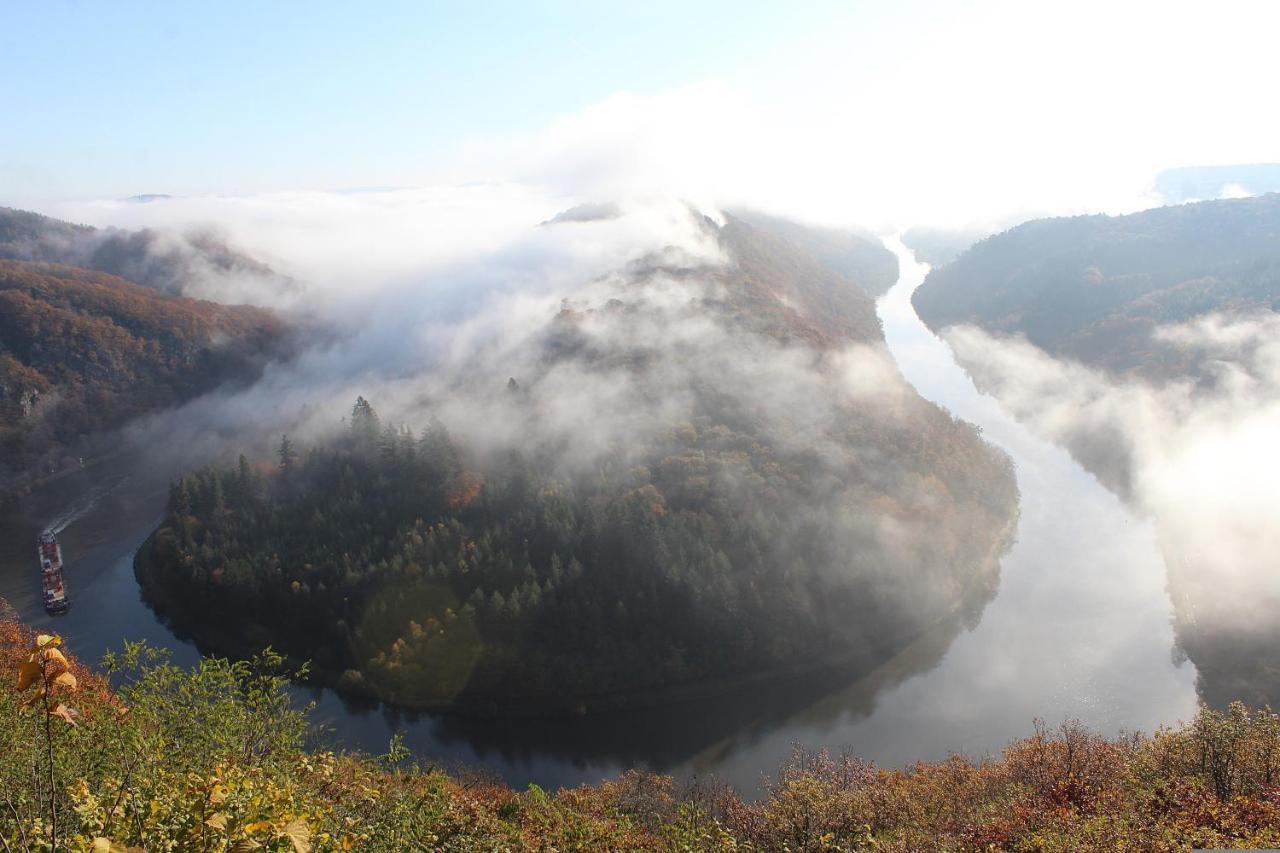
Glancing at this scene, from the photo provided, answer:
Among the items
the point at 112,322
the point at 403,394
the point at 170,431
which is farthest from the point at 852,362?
the point at 112,322

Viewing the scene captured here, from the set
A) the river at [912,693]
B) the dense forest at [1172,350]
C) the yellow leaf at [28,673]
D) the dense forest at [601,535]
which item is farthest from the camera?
the dense forest at [1172,350]

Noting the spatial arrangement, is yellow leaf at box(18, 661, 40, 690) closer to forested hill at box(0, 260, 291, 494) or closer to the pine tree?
the pine tree

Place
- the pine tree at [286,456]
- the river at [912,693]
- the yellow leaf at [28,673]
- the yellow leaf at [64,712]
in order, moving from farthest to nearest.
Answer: the pine tree at [286,456]
the river at [912,693]
the yellow leaf at [64,712]
the yellow leaf at [28,673]

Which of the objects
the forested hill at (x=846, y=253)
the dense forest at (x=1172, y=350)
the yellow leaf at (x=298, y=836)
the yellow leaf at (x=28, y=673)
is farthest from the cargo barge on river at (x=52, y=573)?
the forested hill at (x=846, y=253)

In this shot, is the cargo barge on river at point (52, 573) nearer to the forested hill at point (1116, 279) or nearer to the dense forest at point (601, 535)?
the dense forest at point (601, 535)

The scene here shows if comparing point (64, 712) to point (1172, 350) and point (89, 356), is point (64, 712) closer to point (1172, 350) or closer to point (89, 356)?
point (1172, 350)

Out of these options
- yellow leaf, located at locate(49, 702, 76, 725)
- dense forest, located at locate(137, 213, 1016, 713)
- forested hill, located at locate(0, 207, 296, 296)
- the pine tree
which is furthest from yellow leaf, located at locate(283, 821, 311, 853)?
forested hill, located at locate(0, 207, 296, 296)

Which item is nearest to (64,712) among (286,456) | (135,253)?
(286,456)
